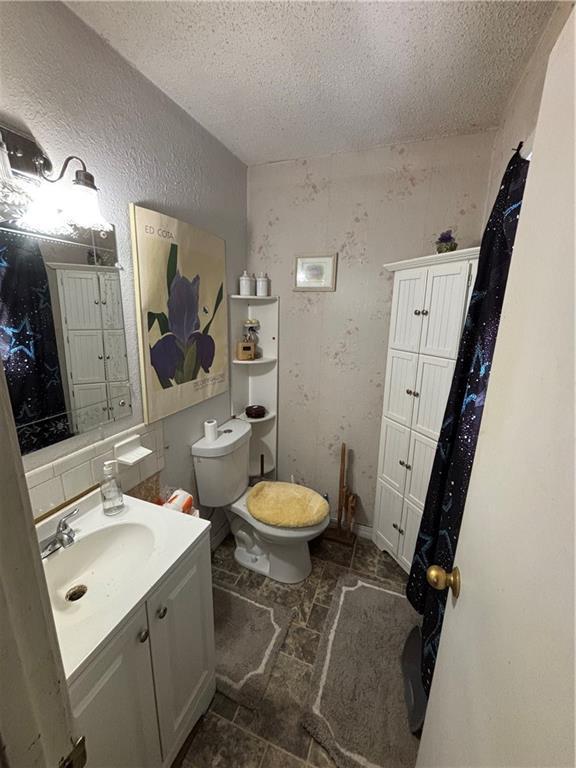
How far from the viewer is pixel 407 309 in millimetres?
1586

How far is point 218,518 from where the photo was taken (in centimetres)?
196

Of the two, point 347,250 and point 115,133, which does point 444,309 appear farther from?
point 115,133

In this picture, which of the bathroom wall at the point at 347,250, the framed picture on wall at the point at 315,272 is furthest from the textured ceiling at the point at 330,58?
the framed picture on wall at the point at 315,272

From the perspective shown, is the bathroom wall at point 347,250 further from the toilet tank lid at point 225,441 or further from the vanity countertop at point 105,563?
the vanity countertop at point 105,563

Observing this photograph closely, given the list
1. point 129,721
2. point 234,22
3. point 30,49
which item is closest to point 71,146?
point 30,49

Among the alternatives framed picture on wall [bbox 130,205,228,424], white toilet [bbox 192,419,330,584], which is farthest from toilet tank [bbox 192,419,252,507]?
framed picture on wall [bbox 130,205,228,424]

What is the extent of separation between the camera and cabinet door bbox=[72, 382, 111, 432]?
1.05m

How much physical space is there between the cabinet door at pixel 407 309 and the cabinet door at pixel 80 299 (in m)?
1.37

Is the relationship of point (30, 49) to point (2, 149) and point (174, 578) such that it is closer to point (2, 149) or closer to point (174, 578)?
point (2, 149)

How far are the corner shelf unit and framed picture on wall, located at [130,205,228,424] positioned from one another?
0.62 ft

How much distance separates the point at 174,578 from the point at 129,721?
330mm

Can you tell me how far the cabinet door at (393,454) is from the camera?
1.66 metres

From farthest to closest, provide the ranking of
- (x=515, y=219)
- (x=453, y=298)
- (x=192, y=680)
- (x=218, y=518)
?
(x=218, y=518), (x=453, y=298), (x=192, y=680), (x=515, y=219)

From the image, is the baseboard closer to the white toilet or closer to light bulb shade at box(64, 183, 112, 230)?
the white toilet
